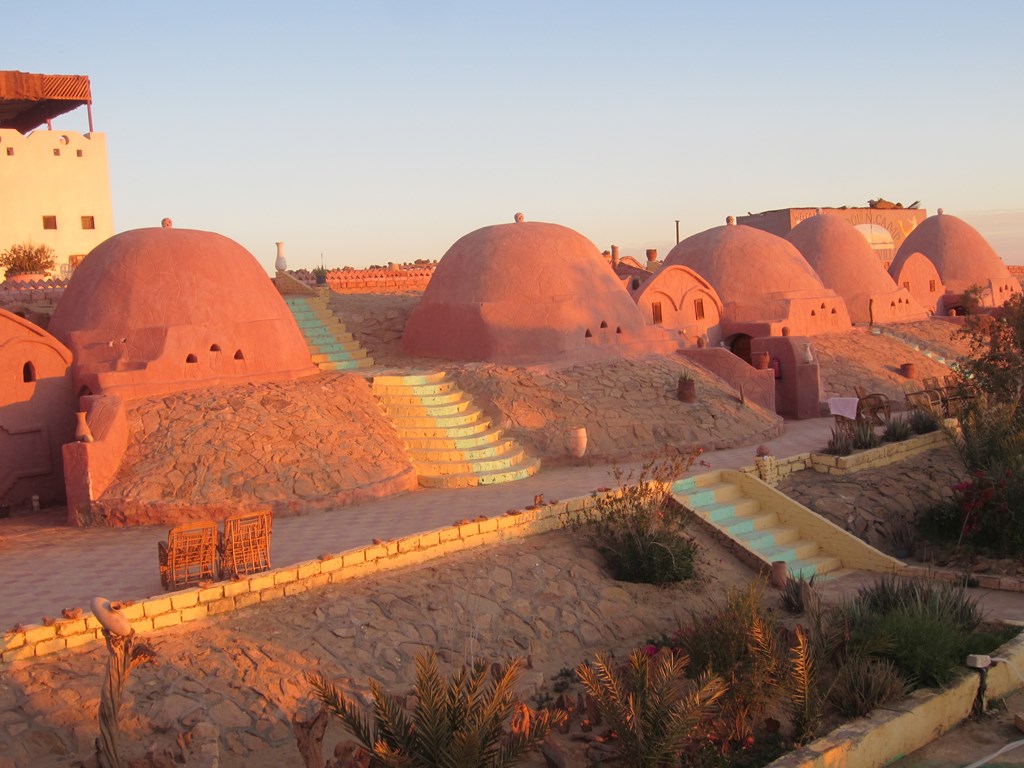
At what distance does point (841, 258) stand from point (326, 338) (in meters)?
14.9

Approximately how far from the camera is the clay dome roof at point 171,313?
40.8ft

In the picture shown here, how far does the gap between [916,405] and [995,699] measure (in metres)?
8.28

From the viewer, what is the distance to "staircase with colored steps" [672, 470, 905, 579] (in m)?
10.7

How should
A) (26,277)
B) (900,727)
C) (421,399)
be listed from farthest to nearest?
(26,277)
(421,399)
(900,727)

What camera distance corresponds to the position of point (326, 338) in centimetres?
1708

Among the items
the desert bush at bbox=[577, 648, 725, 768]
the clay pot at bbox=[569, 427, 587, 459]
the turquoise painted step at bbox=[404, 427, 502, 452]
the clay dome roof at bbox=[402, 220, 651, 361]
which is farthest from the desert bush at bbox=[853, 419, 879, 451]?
the desert bush at bbox=[577, 648, 725, 768]

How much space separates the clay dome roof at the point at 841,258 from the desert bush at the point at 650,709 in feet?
68.1

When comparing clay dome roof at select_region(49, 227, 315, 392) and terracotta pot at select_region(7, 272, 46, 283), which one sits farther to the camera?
terracotta pot at select_region(7, 272, 46, 283)

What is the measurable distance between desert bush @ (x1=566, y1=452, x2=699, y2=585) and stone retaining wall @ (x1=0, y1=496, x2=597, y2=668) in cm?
23

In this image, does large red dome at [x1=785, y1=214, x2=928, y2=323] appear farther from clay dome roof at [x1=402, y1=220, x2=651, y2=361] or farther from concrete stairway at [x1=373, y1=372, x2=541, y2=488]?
concrete stairway at [x1=373, y1=372, x2=541, y2=488]

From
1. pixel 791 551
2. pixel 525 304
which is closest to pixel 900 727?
pixel 791 551

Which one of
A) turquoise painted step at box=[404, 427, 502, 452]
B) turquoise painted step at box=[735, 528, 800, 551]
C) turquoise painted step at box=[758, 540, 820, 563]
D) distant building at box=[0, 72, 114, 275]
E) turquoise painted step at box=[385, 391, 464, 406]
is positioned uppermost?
distant building at box=[0, 72, 114, 275]

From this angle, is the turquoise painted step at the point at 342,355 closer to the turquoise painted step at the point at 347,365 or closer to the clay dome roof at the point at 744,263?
the turquoise painted step at the point at 347,365

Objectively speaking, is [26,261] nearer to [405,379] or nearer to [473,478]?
[405,379]
